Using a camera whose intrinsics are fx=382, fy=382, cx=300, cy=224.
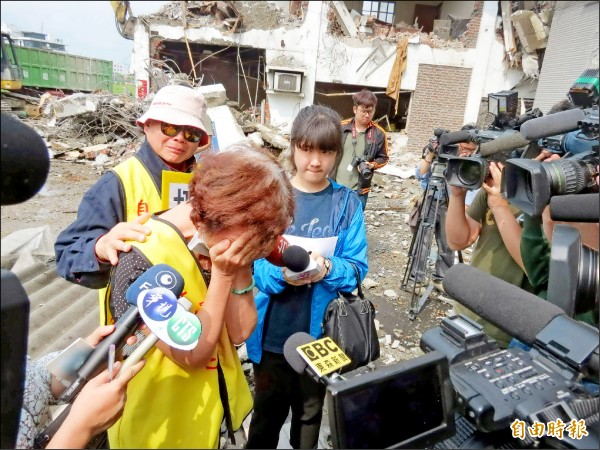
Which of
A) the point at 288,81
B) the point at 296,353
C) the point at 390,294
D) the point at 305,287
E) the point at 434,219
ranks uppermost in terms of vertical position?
the point at 288,81

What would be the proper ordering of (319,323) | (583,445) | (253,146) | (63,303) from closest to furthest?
(583,445), (253,146), (319,323), (63,303)

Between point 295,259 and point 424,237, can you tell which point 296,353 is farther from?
point 424,237

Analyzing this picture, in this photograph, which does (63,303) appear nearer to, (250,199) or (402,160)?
(250,199)

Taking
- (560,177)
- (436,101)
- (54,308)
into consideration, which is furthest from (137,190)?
(436,101)

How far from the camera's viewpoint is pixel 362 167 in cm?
416

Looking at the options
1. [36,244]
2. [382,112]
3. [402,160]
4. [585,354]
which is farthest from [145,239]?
[382,112]

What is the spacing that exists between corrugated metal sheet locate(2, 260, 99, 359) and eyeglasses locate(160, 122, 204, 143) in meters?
1.27

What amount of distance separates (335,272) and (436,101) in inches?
420

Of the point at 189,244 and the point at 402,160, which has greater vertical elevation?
the point at 189,244

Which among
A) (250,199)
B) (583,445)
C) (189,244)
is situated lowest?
(583,445)

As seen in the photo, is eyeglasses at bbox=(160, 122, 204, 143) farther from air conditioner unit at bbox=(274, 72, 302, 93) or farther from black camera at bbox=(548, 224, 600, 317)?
air conditioner unit at bbox=(274, 72, 302, 93)

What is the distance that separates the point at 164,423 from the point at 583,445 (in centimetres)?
88

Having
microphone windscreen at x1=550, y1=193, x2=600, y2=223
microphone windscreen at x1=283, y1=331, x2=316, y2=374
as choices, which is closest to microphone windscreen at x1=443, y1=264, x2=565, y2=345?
microphone windscreen at x1=550, y1=193, x2=600, y2=223

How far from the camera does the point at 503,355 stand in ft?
2.71
